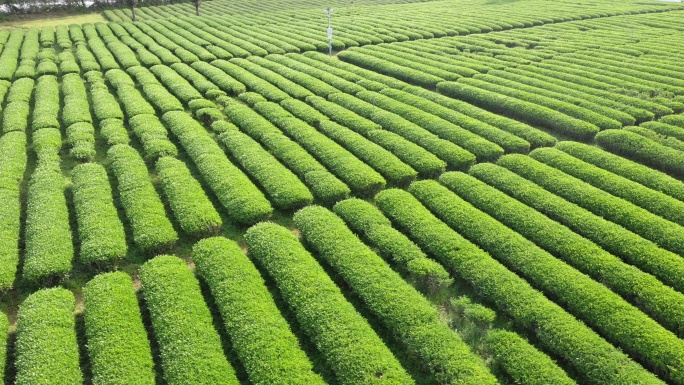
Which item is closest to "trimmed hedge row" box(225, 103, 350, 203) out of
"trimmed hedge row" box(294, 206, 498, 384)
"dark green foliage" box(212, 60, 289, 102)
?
"trimmed hedge row" box(294, 206, 498, 384)

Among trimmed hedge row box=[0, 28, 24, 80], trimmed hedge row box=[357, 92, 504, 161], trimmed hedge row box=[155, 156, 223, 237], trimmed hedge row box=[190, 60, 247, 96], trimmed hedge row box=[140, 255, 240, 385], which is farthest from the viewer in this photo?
trimmed hedge row box=[0, 28, 24, 80]

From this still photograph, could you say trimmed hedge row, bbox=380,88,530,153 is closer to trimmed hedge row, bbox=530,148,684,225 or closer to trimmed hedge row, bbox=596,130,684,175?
trimmed hedge row, bbox=530,148,684,225

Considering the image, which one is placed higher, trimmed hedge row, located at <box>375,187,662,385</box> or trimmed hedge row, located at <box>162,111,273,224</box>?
trimmed hedge row, located at <box>162,111,273,224</box>

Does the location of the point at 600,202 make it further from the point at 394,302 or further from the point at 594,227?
the point at 394,302

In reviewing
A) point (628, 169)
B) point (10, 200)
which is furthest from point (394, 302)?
point (10, 200)

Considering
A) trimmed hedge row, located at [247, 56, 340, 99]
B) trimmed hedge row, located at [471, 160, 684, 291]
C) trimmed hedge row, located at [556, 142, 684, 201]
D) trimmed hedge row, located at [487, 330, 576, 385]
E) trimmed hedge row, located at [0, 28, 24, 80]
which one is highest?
trimmed hedge row, located at [0, 28, 24, 80]

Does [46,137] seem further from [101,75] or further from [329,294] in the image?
[329,294]
